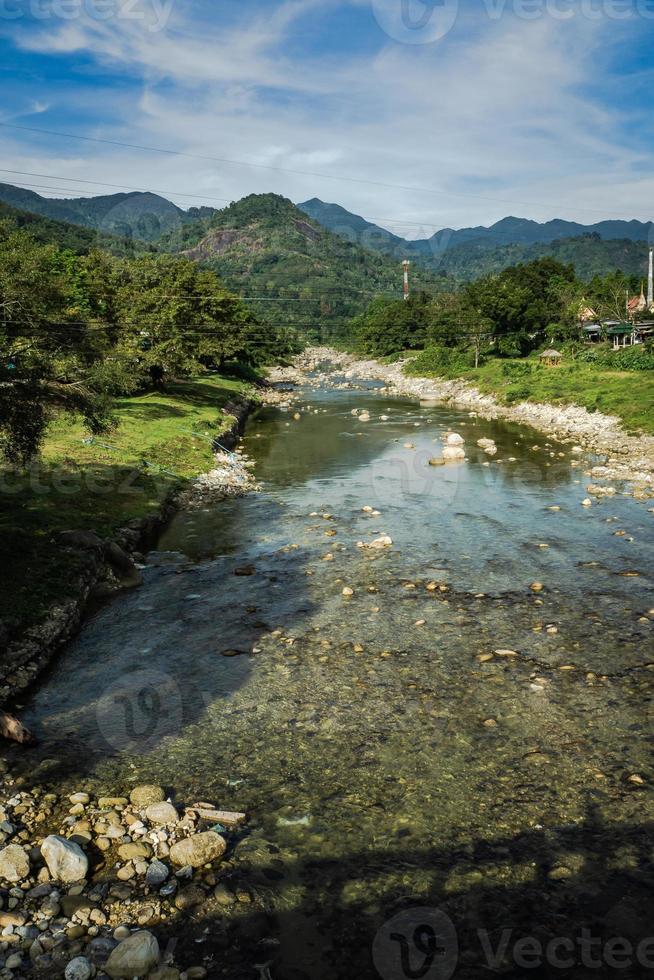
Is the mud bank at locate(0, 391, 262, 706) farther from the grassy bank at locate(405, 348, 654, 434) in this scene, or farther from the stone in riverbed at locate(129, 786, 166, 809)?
the grassy bank at locate(405, 348, 654, 434)

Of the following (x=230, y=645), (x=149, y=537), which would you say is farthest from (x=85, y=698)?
(x=149, y=537)

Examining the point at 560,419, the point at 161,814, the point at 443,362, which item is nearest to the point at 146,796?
the point at 161,814

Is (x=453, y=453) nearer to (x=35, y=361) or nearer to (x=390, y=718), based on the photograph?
(x=35, y=361)

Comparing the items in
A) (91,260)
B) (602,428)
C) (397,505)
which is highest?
(91,260)

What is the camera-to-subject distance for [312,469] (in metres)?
36.7

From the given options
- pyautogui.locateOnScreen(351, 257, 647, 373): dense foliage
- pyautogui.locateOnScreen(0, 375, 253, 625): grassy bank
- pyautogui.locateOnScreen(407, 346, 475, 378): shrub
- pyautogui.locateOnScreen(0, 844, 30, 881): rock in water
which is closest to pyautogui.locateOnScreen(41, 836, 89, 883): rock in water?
pyautogui.locateOnScreen(0, 844, 30, 881): rock in water

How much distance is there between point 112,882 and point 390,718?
566 centimetres

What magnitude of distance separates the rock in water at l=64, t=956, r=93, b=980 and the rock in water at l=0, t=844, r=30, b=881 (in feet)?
5.68

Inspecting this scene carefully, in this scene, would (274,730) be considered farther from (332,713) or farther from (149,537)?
(149,537)

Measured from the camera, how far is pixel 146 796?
33.4 ft

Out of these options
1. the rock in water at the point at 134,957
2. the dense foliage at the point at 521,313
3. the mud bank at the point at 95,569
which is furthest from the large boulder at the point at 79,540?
the dense foliage at the point at 521,313

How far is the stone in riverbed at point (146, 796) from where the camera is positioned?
33.0 ft

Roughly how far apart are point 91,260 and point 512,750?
Answer: 164 feet

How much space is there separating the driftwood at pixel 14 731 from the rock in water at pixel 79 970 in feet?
17.5
